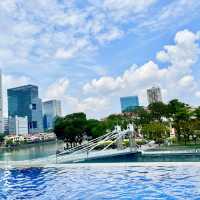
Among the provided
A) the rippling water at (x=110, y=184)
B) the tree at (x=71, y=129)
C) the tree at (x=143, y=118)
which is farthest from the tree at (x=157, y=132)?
the rippling water at (x=110, y=184)

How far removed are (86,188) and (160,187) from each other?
429 centimetres

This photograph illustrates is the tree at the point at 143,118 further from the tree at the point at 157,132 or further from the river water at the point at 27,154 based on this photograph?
the tree at the point at 157,132

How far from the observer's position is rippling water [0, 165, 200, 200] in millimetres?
16375

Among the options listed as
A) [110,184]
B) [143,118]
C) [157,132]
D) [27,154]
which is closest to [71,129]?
[27,154]

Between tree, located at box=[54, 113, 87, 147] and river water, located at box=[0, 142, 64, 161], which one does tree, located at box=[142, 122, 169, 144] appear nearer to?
tree, located at box=[54, 113, 87, 147]

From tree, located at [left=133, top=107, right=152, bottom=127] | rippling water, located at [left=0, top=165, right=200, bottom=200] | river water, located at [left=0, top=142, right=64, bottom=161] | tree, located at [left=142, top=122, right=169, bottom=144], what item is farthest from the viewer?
tree, located at [left=133, top=107, right=152, bottom=127]

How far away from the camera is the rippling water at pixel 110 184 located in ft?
53.7

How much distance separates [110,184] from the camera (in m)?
19.5

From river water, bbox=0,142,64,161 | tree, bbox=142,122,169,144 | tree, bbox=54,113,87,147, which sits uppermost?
tree, bbox=54,113,87,147

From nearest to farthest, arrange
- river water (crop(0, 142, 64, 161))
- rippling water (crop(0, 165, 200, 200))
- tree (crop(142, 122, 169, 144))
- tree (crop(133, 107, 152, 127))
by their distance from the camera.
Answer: rippling water (crop(0, 165, 200, 200))
river water (crop(0, 142, 64, 161))
tree (crop(142, 122, 169, 144))
tree (crop(133, 107, 152, 127))

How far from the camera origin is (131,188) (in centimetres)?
1791

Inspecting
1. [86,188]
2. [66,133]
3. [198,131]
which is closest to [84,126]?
[66,133]

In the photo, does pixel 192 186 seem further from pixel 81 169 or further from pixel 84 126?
pixel 84 126

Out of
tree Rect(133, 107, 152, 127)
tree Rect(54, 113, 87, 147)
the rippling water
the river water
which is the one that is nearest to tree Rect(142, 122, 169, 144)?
tree Rect(54, 113, 87, 147)
